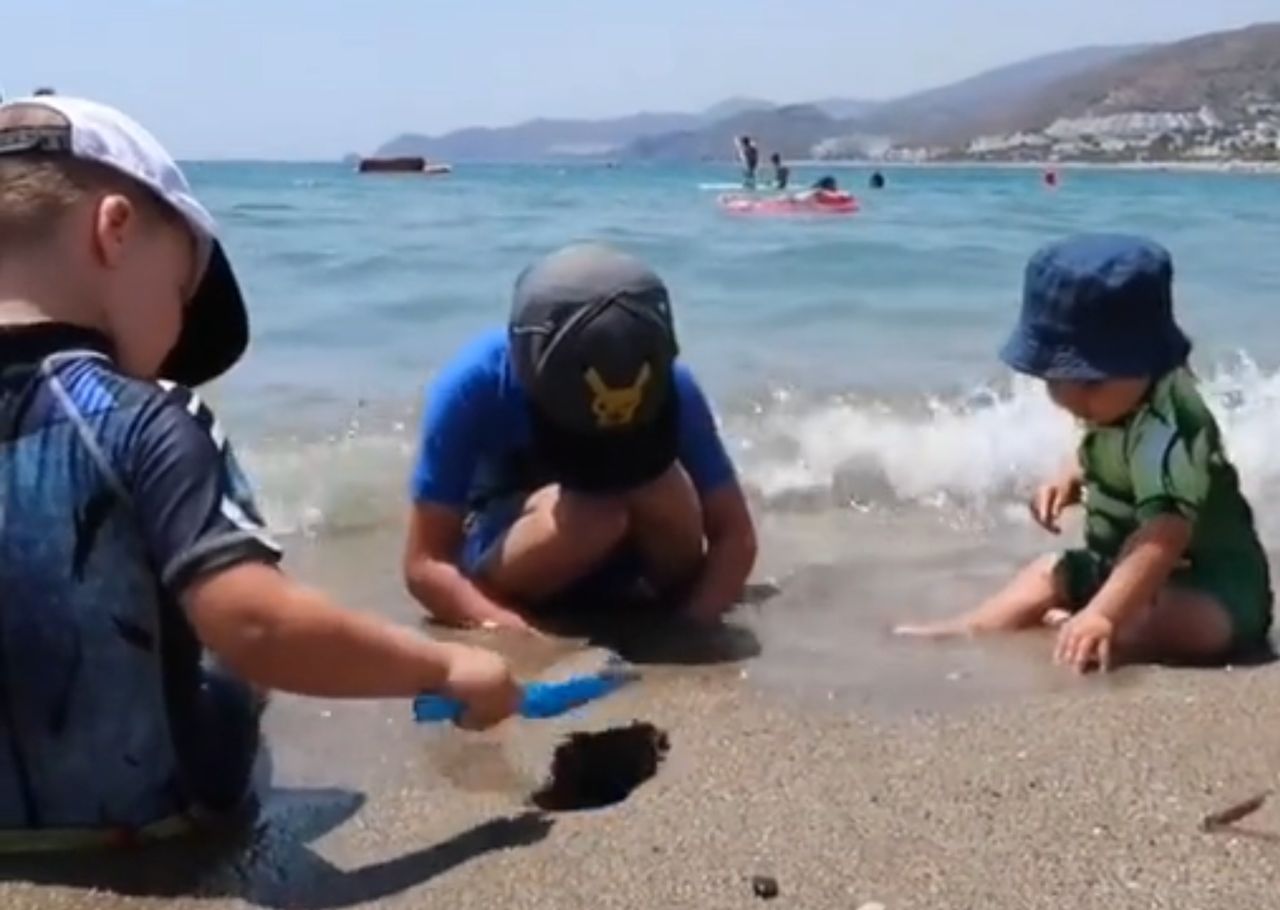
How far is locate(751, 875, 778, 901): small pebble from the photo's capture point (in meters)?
2.21

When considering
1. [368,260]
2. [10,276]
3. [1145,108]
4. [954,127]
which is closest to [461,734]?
[10,276]

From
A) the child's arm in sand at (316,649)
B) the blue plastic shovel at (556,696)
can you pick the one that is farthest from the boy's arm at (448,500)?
the child's arm in sand at (316,649)

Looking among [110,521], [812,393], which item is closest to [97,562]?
[110,521]

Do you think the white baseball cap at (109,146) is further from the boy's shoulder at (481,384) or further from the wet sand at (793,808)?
the boy's shoulder at (481,384)

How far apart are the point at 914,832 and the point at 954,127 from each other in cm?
14061

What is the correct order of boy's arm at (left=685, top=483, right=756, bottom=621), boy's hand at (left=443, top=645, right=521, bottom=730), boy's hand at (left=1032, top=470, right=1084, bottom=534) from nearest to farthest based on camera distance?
boy's hand at (left=443, top=645, right=521, bottom=730) < boy's arm at (left=685, top=483, right=756, bottom=621) < boy's hand at (left=1032, top=470, right=1084, bottom=534)

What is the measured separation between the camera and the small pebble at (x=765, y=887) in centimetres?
221

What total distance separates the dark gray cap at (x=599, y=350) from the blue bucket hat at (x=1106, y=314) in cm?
71

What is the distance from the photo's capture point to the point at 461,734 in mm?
3025

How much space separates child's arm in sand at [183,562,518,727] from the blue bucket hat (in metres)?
1.58

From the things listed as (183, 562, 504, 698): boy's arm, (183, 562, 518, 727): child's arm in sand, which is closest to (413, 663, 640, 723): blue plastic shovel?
(183, 562, 518, 727): child's arm in sand

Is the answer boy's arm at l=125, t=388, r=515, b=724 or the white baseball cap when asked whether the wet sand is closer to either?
boy's arm at l=125, t=388, r=515, b=724

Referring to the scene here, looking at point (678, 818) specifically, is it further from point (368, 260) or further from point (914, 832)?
point (368, 260)

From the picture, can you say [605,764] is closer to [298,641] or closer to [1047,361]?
[298,641]
